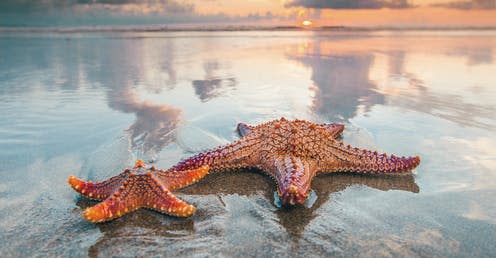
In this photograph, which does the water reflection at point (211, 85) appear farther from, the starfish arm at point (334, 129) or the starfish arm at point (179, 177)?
the starfish arm at point (179, 177)

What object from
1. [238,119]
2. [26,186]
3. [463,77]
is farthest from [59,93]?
[463,77]

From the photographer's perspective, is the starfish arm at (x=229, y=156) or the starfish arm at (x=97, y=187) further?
the starfish arm at (x=229, y=156)

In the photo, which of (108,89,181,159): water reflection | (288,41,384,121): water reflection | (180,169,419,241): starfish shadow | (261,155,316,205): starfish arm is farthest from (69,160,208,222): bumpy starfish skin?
(288,41,384,121): water reflection

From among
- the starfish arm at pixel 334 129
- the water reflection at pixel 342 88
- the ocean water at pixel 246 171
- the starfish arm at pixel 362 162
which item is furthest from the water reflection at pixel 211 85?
the starfish arm at pixel 362 162

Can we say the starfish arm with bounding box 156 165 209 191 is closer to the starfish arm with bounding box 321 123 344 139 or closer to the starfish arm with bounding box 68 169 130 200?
the starfish arm with bounding box 68 169 130 200

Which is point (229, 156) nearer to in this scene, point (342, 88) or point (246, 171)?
point (246, 171)

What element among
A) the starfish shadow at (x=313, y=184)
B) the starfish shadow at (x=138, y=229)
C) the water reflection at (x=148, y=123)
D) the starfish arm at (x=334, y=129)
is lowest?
the starfish shadow at (x=138, y=229)

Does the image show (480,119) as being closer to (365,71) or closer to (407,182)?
(407,182)
